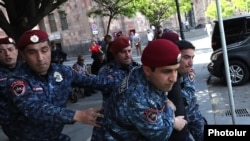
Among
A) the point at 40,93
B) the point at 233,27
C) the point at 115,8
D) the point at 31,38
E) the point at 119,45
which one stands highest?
the point at 115,8

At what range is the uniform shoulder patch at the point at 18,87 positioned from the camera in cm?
247

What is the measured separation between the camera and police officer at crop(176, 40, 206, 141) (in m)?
3.09

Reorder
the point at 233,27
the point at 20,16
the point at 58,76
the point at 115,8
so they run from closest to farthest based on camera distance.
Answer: the point at 58,76
the point at 20,16
the point at 233,27
the point at 115,8

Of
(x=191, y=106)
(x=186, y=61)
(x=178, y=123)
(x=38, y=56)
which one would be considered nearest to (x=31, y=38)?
→ (x=38, y=56)

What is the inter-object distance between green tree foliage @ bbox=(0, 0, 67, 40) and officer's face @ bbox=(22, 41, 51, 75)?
667 centimetres

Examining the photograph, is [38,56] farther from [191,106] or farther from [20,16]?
[20,16]

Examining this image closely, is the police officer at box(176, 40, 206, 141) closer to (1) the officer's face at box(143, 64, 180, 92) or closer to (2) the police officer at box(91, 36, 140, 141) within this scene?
(2) the police officer at box(91, 36, 140, 141)

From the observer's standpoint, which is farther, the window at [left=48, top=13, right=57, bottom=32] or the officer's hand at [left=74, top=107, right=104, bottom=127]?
the window at [left=48, top=13, right=57, bottom=32]

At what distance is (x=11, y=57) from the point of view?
3758mm

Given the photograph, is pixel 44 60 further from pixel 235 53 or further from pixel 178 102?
pixel 235 53

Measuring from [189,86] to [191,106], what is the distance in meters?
0.20

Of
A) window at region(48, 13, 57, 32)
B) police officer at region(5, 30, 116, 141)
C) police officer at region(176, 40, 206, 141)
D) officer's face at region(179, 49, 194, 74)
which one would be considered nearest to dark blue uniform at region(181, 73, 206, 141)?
police officer at region(176, 40, 206, 141)

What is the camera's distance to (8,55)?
373 cm

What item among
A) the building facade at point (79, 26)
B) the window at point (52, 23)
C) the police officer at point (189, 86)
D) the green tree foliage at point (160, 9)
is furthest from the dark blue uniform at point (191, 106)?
the window at point (52, 23)
